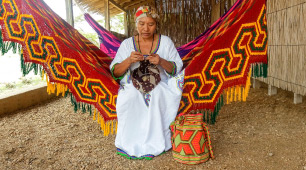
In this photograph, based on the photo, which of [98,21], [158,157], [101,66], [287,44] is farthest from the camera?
[98,21]

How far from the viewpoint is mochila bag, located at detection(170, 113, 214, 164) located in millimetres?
1549

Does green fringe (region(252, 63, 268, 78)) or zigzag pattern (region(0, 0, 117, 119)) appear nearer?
zigzag pattern (region(0, 0, 117, 119))

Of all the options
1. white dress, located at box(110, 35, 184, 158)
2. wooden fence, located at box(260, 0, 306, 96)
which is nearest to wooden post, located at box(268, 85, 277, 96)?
wooden fence, located at box(260, 0, 306, 96)

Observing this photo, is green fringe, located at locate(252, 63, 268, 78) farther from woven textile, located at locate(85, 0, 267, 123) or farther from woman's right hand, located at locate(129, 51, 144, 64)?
woman's right hand, located at locate(129, 51, 144, 64)

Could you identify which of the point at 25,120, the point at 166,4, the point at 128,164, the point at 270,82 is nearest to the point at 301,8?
the point at 270,82

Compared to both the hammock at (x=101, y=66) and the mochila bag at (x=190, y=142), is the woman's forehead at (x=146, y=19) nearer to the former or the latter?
the hammock at (x=101, y=66)

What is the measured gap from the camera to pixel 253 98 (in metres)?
3.22

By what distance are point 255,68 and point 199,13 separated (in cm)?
434

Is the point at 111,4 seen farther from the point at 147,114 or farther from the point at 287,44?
the point at 147,114

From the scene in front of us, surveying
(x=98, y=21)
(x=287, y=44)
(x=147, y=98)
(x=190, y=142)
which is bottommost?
(x=190, y=142)

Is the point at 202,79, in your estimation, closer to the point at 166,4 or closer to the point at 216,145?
the point at 216,145

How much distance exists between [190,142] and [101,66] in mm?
829

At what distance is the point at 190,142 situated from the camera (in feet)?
5.08

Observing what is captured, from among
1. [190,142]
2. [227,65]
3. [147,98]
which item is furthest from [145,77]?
[227,65]
